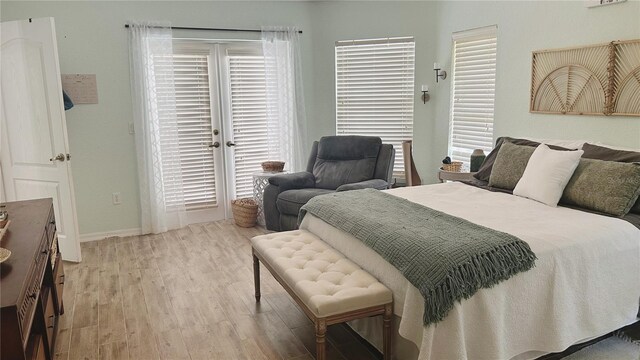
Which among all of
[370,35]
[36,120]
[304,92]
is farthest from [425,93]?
[36,120]

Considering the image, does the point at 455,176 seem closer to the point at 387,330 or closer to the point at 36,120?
the point at 387,330

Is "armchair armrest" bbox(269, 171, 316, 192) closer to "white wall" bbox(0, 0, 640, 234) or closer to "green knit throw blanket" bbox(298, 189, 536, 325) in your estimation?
"white wall" bbox(0, 0, 640, 234)

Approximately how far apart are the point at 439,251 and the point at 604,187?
141cm

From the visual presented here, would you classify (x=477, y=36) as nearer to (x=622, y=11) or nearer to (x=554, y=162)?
(x=622, y=11)

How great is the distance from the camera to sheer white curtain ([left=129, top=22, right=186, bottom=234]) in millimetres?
4805

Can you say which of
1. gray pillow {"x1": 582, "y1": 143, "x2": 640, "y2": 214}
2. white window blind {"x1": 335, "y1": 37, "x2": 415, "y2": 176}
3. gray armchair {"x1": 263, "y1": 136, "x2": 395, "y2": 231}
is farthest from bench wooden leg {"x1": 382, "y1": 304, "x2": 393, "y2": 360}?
white window blind {"x1": 335, "y1": 37, "x2": 415, "y2": 176}

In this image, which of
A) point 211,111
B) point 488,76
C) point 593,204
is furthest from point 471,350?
point 211,111

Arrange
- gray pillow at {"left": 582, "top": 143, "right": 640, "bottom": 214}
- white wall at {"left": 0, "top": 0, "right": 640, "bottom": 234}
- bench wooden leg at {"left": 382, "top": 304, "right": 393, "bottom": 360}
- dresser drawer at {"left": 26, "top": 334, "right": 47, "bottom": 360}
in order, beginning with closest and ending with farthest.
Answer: dresser drawer at {"left": 26, "top": 334, "right": 47, "bottom": 360}
bench wooden leg at {"left": 382, "top": 304, "right": 393, "bottom": 360}
gray pillow at {"left": 582, "top": 143, "right": 640, "bottom": 214}
white wall at {"left": 0, "top": 0, "right": 640, "bottom": 234}

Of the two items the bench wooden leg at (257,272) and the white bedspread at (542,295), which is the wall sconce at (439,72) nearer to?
the white bedspread at (542,295)

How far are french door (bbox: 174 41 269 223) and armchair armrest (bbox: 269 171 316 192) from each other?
2.81ft

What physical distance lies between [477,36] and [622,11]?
4.82 feet

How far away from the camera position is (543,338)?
7.75 feet

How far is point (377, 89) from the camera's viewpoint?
5652mm

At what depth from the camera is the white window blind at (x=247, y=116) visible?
5.42 m
